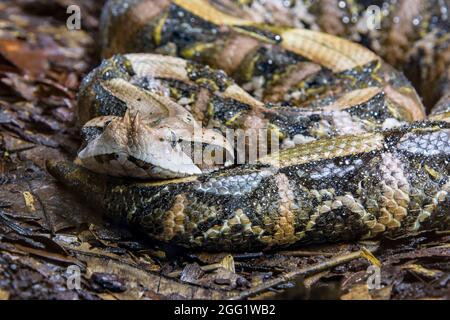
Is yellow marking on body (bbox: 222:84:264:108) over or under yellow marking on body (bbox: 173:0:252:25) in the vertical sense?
under

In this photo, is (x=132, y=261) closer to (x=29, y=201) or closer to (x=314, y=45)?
(x=29, y=201)

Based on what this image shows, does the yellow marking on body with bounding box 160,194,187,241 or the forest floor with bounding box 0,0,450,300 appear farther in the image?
the yellow marking on body with bounding box 160,194,187,241

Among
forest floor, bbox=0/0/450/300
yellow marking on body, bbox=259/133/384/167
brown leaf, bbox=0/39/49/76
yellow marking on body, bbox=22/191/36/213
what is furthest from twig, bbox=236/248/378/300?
brown leaf, bbox=0/39/49/76

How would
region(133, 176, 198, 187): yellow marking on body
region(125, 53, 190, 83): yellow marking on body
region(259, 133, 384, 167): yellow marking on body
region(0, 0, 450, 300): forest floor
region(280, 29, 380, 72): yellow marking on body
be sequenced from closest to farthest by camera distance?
region(0, 0, 450, 300): forest floor, region(133, 176, 198, 187): yellow marking on body, region(259, 133, 384, 167): yellow marking on body, region(125, 53, 190, 83): yellow marking on body, region(280, 29, 380, 72): yellow marking on body

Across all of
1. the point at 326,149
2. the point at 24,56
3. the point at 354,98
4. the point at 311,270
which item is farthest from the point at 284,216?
the point at 24,56

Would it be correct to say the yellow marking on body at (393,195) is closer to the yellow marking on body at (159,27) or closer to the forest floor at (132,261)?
the forest floor at (132,261)

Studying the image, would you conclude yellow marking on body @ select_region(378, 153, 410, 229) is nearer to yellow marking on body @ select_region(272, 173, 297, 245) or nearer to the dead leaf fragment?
yellow marking on body @ select_region(272, 173, 297, 245)
